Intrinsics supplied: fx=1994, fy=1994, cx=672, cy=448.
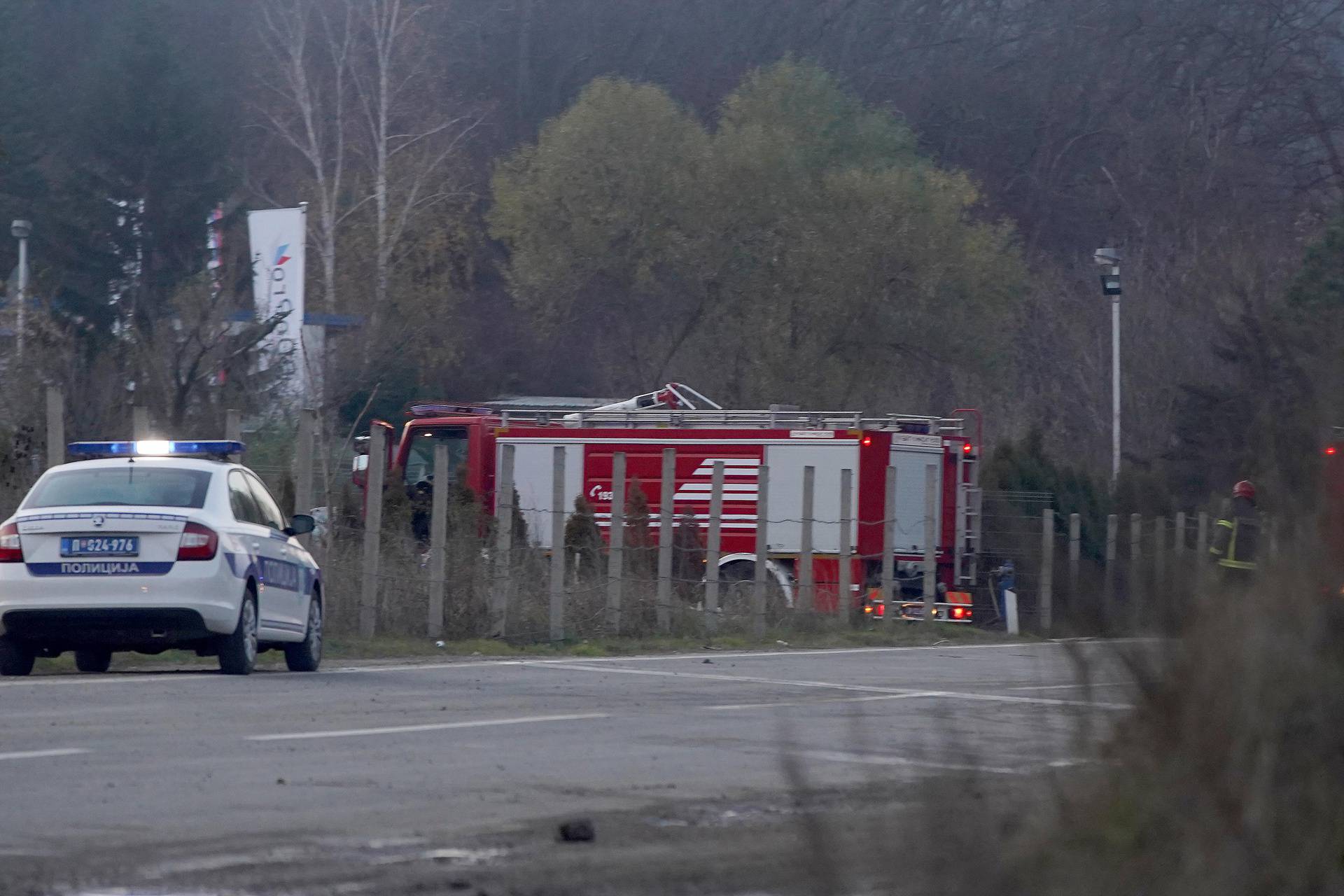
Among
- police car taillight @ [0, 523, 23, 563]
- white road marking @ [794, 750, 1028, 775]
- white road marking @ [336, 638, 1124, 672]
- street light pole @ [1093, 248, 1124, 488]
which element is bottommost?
white road marking @ [336, 638, 1124, 672]

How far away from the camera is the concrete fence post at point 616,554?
2247 centimetres

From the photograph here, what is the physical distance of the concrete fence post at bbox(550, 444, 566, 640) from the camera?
2123 centimetres

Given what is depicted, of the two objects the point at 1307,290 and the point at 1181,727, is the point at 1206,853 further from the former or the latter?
the point at 1307,290

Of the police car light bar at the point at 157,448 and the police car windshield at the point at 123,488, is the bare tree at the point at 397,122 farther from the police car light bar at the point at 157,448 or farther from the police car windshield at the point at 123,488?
the police car windshield at the point at 123,488

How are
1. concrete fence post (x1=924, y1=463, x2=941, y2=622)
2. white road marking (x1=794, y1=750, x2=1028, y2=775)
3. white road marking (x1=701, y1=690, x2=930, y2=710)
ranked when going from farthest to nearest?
concrete fence post (x1=924, y1=463, x2=941, y2=622) < white road marking (x1=701, y1=690, x2=930, y2=710) < white road marking (x1=794, y1=750, x2=1028, y2=775)

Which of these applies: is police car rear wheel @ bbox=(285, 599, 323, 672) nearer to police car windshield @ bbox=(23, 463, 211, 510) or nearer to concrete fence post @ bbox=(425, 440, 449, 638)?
police car windshield @ bbox=(23, 463, 211, 510)

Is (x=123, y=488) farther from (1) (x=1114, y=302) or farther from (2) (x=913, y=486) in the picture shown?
(1) (x=1114, y=302)

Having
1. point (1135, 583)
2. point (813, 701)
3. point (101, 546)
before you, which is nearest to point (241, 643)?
point (101, 546)

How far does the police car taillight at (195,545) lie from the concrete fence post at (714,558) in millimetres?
10628

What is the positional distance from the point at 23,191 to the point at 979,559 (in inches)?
1661

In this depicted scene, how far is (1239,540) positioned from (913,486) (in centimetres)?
2442

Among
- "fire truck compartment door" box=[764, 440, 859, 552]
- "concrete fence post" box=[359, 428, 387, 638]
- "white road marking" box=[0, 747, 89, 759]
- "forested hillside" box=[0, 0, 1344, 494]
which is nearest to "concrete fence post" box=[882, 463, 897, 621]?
"fire truck compartment door" box=[764, 440, 859, 552]

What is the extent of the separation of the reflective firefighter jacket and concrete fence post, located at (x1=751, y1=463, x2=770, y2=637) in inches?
704

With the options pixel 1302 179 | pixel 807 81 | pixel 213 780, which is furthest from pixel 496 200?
pixel 213 780
